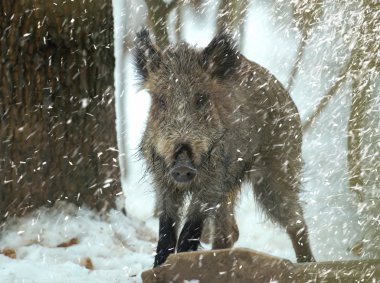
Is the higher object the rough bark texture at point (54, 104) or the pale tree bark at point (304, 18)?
the pale tree bark at point (304, 18)

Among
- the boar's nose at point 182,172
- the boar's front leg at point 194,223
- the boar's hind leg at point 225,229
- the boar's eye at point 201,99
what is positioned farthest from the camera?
the boar's hind leg at point 225,229

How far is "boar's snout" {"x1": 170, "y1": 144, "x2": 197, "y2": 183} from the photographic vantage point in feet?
13.4

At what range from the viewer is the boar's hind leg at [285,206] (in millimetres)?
5781

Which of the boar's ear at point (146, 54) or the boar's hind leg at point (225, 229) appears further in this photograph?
the boar's hind leg at point (225, 229)

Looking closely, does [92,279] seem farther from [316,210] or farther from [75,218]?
[316,210]

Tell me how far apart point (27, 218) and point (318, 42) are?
22.0 feet

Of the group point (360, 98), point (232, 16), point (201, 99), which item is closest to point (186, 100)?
point (201, 99)

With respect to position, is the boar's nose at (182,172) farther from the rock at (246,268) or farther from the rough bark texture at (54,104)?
the rough bark texture at (54,104)

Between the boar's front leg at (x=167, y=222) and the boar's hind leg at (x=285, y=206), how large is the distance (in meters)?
1.07

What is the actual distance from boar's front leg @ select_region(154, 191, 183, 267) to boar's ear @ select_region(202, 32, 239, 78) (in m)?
0.99

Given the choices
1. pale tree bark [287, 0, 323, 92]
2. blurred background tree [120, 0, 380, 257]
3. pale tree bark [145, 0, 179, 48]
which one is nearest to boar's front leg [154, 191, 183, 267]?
blurred background tree [120, 0, 380, 257]

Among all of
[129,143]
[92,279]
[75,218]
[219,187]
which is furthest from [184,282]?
[129,143]

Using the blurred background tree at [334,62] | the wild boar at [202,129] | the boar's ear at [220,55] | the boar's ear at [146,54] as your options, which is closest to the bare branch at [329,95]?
the blurred background tree at [334,62]

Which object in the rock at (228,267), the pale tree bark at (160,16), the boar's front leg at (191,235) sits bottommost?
the rock at (228,267)
